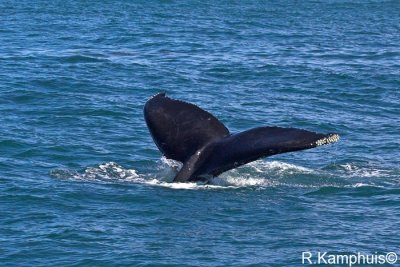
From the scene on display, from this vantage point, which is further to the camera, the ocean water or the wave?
the wave

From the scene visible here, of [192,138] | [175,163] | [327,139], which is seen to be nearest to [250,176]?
[175,163]

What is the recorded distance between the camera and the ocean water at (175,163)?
14680mm

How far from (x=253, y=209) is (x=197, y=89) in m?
12.6

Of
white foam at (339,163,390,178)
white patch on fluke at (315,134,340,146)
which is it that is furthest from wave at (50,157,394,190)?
white patch on fluke at (315,134,340,146)

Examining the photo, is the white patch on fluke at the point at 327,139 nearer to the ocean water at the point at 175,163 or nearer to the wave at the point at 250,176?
the ocean water at the point at 175,163

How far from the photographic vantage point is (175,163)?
16406 mm

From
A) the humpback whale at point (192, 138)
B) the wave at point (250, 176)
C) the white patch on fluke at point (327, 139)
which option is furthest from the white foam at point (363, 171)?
the white patch on fluke at point (327, 139)

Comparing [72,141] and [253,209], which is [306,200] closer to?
[253,209]

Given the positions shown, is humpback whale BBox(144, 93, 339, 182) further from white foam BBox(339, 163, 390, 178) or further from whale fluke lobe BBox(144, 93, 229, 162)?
white foam BBox(339, 163, 390, 178)

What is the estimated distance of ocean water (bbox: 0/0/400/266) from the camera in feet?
48.2

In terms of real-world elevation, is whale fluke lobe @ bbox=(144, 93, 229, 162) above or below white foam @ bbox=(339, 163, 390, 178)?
above

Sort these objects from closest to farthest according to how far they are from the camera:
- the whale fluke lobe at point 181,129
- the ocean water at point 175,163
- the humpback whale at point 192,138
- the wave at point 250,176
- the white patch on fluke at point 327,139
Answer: the white patch on fluke at point 327,139 < the ocean water at point 175,163 < the humpback whale at point 192,138 < the whale fluke lobe at point 181,129 < the wave at point 250,176

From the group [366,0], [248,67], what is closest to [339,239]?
[248,67]

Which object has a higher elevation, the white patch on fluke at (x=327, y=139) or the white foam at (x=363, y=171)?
the white patch on fluke at (x=327, y=139)
